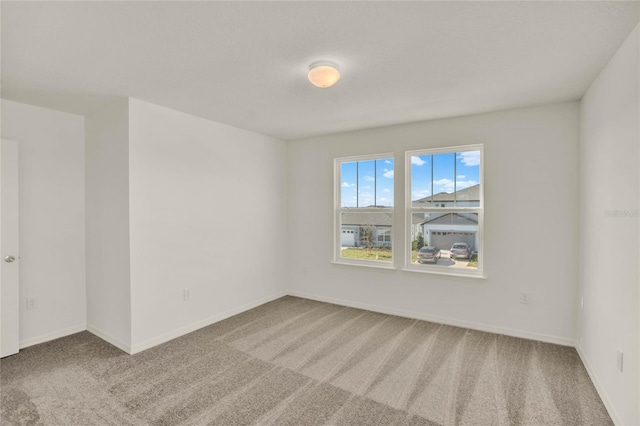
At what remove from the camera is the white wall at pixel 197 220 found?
312cm

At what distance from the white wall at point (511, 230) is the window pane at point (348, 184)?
371mm

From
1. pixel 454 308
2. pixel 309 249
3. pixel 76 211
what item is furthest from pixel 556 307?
pixel 76 211

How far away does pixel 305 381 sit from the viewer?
2.49 metres

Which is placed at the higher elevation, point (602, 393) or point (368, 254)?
point (368, 254)

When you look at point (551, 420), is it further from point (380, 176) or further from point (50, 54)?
point (50, 54)

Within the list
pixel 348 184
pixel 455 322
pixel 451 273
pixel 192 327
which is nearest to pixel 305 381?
pixel 192 327

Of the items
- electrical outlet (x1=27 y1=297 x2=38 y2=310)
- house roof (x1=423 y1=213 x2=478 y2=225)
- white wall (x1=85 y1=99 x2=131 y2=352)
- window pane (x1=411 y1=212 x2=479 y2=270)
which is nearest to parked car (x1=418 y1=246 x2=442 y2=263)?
window pane (x1=411 y1=212 x2=479 y2=270)

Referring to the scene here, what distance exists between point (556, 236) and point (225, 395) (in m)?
3.44

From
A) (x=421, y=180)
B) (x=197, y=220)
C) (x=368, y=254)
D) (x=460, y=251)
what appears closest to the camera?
(x=197, y=220)

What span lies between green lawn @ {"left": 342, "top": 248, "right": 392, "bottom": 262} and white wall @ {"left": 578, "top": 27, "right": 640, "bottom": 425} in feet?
6.89

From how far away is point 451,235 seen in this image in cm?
385

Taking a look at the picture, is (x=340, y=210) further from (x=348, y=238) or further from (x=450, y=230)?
(x=450, y=230)

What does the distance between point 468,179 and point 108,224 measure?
160 inches

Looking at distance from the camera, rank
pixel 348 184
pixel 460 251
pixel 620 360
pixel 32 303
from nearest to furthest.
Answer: pixel 620 360 < pixel 32 303 < pixel 460 251 < pixel 348 184
